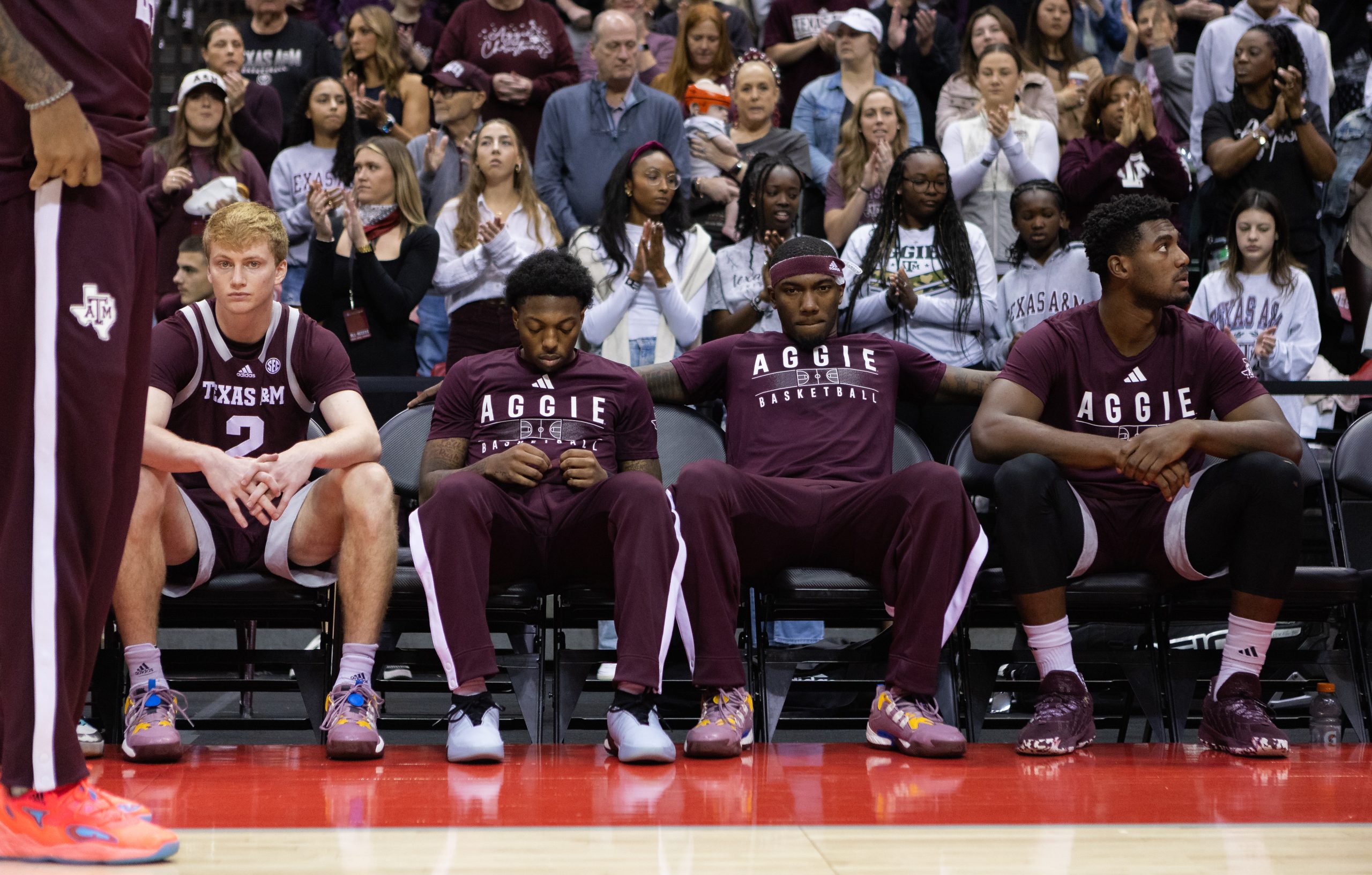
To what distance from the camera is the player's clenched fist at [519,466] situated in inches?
150

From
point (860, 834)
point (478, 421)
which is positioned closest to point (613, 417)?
point (478, 421)

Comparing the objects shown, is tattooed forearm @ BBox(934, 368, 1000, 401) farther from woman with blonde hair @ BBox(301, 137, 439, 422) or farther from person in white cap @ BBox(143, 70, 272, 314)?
person in white cap @ BBox(143, 70, 272, 314)

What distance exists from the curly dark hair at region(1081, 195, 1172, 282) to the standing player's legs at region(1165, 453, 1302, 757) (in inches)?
29.2

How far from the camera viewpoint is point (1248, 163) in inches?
260

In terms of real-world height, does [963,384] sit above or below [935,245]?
below

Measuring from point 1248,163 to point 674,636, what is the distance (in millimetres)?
4087

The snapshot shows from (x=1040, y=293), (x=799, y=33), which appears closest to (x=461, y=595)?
(x=1040, y=293)

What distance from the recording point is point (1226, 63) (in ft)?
23.8

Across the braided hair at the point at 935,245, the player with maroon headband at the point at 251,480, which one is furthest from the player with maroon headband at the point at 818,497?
the braided hair at the point at 935,245

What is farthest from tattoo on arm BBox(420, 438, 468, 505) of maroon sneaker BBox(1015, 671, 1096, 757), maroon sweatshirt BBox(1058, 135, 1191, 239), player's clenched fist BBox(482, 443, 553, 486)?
maroon sweatshirt BBox(1058, 135, 1191, 239)

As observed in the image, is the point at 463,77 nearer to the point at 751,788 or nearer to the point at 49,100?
the point at 751,788

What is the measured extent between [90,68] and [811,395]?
2.46 meters

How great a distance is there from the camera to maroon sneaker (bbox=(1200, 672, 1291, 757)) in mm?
3668

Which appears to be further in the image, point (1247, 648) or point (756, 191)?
point (756, 191)
